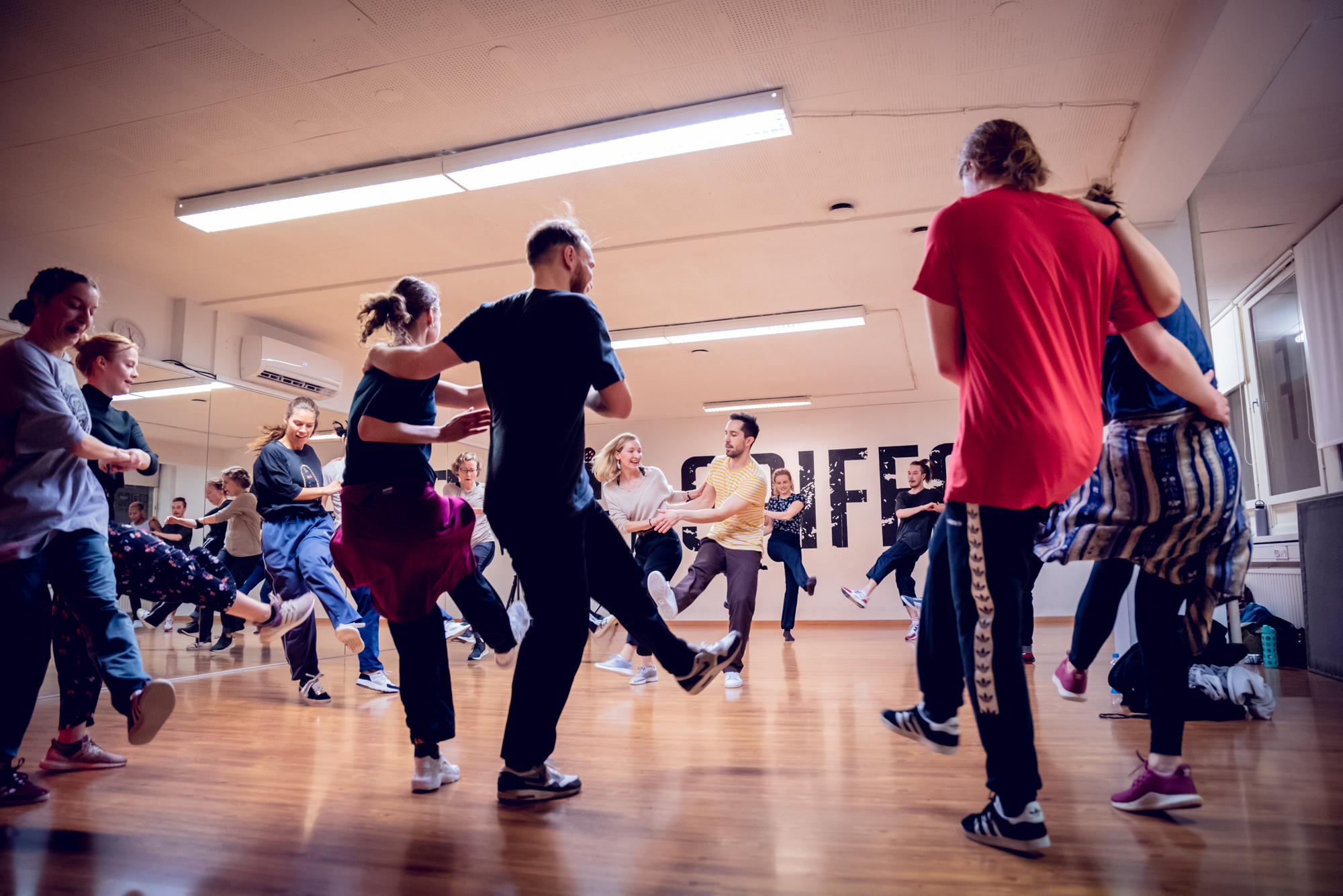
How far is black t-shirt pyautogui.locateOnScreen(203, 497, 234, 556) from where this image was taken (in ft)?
21.1

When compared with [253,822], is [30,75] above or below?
above

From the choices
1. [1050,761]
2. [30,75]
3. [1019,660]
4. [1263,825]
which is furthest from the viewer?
[30,75]

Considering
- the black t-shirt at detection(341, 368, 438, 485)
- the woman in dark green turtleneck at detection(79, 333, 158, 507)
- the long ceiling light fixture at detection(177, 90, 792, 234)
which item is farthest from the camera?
the long ceiling light fixture at detection(177, 90, 792, 234)

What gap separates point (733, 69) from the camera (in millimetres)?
3629

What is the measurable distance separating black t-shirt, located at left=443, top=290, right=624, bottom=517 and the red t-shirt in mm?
808

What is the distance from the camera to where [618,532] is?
7.23 feet

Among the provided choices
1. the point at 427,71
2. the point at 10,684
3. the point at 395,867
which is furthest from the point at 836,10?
the point at 10,684

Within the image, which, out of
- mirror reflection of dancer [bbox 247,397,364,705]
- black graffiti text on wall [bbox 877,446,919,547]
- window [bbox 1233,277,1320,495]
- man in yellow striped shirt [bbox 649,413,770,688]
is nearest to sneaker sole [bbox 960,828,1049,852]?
man in yellow striped shirt [bbox 649,413,770,688]

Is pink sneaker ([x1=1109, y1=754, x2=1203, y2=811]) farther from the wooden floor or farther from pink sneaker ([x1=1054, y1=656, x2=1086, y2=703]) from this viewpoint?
pink sneaker ([x1=1054, y1=656, x2=1086, y2=703])

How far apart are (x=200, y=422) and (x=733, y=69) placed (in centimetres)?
509

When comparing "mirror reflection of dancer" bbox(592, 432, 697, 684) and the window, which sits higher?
the window

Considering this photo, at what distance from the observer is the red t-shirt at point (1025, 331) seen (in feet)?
5.37

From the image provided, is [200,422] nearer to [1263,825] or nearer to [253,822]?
[253,822]

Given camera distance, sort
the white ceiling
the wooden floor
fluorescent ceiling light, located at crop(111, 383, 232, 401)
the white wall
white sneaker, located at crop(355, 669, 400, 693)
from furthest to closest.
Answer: the white wall, fluorescent ceiling light, located at crop(111, 383, 232, 401), white sneaker, located at crop(355, 669, 400, 693), the white ceiling, the wooden floor
